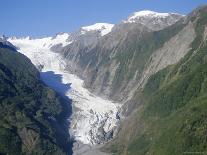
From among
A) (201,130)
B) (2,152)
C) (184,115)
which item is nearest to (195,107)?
(184,115)

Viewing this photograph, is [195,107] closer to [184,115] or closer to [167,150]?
[184,115]

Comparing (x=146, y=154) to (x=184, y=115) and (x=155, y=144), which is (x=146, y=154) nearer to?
(x=155, y=144)

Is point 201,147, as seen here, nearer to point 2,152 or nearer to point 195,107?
point 195,107

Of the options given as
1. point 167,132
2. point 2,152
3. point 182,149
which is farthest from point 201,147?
point 2,152

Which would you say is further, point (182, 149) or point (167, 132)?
point (167, 132)

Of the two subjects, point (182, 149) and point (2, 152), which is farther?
point (2, 152)

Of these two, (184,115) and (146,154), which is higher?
(184,115)

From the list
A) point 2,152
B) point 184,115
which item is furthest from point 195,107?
point 2,152

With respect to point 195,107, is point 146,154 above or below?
below
